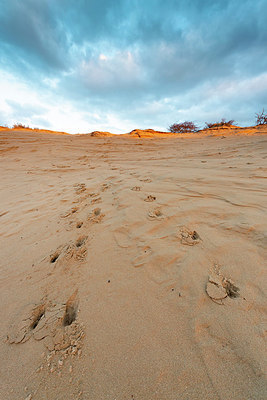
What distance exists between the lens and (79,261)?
146 cm

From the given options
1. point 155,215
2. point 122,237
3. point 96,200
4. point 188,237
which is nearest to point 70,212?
point 96,200

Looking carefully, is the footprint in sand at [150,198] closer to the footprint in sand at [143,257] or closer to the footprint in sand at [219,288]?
the footprint in sand at [143,257]

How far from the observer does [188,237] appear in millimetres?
1494

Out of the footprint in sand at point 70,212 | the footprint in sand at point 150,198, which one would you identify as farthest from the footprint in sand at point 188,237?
the footprint in sand at point 70,212

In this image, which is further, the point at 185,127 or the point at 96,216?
the point at 185,127

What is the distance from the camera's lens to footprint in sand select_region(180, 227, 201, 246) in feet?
4.66

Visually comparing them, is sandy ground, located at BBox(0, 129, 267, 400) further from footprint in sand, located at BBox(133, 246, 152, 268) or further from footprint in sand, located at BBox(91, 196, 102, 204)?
footprint in sand, located at BBox(91, 196, 102, 204)

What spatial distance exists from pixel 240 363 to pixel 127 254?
918 millimetres

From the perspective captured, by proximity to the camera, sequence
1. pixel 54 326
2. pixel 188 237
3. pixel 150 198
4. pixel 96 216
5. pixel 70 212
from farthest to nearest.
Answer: pixel 70 212
pixel 150 198
pixel 96 216
pixel 188 237
pixel 54 326

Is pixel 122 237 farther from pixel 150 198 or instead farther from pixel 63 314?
pixel 150 198

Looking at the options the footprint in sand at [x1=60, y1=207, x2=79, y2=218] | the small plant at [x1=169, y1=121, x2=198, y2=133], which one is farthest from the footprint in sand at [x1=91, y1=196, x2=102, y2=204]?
the small plant at [x1=169, y1=121, x2=198, y2=133]

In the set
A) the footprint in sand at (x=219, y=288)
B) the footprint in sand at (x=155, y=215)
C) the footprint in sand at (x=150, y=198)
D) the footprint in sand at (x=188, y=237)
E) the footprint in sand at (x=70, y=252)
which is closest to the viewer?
the footprint in sand at (x=219, y=288)

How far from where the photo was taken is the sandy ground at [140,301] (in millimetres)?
739

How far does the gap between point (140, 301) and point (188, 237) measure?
721 millimetres
